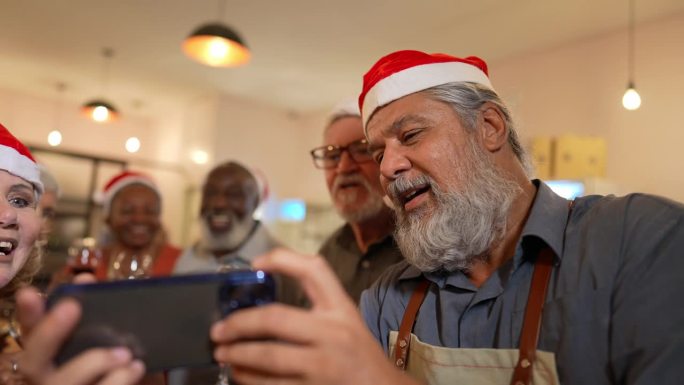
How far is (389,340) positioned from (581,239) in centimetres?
47

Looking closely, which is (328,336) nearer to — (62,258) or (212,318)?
(212,318)

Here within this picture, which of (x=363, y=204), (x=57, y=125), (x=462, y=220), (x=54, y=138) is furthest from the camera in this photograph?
(x=57, y=125)

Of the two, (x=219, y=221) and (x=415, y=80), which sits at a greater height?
(x=415, y=80)

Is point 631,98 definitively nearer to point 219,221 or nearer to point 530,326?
point 219,221

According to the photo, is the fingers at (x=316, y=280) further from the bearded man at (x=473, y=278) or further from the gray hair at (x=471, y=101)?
the gray hair at (x=471, y=101)

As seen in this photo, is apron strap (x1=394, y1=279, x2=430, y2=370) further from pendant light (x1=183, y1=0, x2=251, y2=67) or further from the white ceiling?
the white ceiling

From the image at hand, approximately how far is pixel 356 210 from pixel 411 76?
2.25 feet

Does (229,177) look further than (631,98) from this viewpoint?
No

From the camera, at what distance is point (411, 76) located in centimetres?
126

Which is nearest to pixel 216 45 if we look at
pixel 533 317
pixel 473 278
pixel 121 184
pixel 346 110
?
pixel 121 184

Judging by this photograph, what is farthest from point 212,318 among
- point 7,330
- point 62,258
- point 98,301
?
point 62,258

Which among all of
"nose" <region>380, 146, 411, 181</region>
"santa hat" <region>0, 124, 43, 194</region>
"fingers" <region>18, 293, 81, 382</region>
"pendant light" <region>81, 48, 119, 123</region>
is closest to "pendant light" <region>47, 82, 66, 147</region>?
"pendant light" <region>81, 48, 119, 123</region>

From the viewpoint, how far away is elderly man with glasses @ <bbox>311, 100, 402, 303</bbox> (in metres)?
1.79

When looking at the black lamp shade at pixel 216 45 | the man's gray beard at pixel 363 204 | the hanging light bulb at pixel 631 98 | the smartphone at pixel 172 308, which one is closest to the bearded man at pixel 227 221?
the man's gray beard at pixel 363 204
